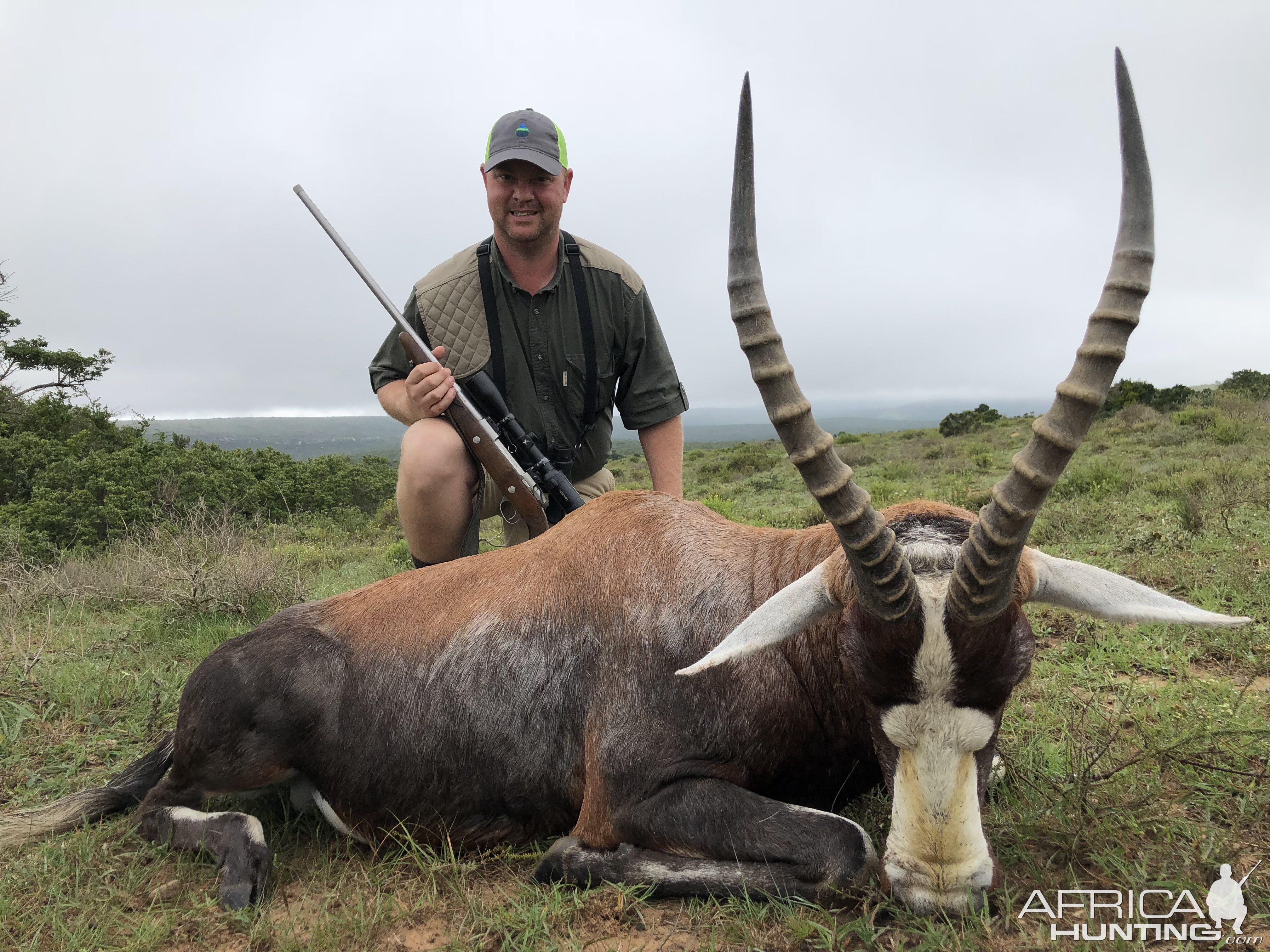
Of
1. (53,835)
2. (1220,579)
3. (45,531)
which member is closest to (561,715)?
(53,835)

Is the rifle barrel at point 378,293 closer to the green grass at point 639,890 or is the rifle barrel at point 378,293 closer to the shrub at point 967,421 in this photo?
the green grass at point 639,890

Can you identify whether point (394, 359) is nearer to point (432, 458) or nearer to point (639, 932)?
point (432, 458)

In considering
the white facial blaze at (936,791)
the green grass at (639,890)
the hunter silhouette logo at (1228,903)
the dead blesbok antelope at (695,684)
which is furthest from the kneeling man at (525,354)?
the hunter silhouette logo at (1228,903)

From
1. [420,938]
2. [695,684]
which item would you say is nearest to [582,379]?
[695,684]

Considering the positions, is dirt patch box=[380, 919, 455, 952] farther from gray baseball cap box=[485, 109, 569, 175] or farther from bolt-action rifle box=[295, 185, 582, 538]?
gray baseball cap box=[485, 109, 569, 175]

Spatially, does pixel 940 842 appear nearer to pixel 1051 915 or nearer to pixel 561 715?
pixel 1051 915

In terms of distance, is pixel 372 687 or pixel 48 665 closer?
pixel 372 687

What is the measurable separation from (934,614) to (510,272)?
4.12m

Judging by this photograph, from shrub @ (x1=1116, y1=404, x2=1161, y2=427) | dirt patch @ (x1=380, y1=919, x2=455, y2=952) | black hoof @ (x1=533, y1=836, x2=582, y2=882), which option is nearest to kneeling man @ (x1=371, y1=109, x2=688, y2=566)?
black hoof @ (x1=533, y1=836, x2=582, y2=882)

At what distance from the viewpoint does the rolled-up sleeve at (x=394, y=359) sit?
19.2 feet

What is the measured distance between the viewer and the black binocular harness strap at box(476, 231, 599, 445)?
18.4 feet

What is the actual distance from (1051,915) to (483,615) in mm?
2350

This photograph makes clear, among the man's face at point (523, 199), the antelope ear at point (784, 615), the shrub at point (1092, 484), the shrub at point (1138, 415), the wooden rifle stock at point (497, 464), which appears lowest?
the shrub at point (1092, 484)

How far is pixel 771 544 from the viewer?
349 cm
